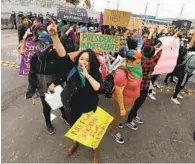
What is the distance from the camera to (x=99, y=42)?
3.69m

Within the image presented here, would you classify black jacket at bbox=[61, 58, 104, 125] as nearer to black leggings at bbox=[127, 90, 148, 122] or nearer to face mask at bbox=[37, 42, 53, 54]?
face mask at bbox=[37, 42, 53, 54]

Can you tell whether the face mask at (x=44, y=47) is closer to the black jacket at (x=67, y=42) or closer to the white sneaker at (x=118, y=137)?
the black jacket at (x=67, y=42)

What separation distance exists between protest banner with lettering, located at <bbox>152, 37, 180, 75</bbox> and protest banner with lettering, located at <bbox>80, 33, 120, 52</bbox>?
969 millimetres

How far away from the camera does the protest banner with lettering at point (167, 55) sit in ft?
13.3

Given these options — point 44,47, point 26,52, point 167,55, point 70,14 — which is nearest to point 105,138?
point 44,47

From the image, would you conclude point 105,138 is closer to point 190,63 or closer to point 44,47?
point 44,47

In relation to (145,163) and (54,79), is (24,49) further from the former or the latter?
(145,163)

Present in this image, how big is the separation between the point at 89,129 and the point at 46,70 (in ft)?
3.25

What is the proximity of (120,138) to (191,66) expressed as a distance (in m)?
2.65

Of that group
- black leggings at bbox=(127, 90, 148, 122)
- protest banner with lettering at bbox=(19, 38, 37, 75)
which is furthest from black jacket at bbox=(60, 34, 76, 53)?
black leggings at bbox=(127, 90, 148, 122)

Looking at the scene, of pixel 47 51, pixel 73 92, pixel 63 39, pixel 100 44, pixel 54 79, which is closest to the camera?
pixel 73 92

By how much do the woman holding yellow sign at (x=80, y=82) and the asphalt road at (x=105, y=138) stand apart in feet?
2.47

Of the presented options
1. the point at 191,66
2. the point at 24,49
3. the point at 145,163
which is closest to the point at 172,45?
the point at 191,66

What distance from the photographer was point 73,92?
246cm
